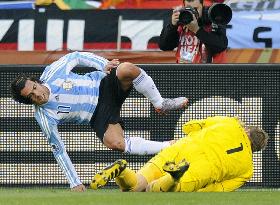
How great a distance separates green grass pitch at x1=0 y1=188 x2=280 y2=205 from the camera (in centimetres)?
959

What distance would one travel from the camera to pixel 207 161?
10.9 meters

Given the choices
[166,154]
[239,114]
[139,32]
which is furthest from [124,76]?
[139,32]

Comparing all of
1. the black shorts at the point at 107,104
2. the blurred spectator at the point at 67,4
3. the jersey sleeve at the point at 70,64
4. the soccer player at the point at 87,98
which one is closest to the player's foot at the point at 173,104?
the soccer player at the point at 87,98

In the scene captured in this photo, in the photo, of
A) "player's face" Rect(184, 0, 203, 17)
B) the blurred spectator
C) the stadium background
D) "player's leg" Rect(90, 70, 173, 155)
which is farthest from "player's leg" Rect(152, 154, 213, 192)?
the blurred spectator

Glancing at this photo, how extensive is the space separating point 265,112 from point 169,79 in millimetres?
1098

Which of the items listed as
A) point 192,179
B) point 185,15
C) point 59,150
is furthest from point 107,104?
point 192,179

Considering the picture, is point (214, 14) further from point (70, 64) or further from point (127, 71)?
point (70, 64)

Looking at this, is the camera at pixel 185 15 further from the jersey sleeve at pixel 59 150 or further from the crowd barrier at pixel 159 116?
the jersey sleeve at pixel 59 150

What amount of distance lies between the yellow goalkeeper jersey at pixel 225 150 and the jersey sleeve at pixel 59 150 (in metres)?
1.15

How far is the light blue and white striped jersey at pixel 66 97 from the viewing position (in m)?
11.7

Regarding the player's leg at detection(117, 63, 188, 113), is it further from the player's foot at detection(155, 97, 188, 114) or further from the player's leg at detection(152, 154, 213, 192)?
the player's leg at detection(152, 154, 213, 192)

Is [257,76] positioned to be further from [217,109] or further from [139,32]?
[139,32]

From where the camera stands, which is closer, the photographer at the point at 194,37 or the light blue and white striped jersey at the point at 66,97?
the light blue and white striped jersey at the point at 66,97

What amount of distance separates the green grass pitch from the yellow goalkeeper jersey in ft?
0.75
